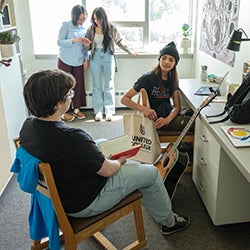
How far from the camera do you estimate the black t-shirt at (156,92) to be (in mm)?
2309

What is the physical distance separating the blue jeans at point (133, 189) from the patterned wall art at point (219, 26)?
1.57 metres

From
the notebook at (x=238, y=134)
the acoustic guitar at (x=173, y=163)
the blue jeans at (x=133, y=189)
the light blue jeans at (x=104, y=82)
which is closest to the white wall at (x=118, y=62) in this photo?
the light blue jeans at (x=104, y=82)

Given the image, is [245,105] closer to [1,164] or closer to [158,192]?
[158,192]

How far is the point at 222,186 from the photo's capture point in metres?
1.81

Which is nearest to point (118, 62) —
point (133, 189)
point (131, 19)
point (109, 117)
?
point (131, 19)

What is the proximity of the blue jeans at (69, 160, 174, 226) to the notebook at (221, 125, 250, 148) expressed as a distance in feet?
1.40

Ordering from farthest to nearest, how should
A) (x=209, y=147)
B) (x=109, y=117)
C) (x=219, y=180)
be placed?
(x=109, y=117)
(x=209, y=147)
(x=219, y=180)

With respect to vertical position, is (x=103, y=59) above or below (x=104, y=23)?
below

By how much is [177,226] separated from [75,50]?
99.2 inches

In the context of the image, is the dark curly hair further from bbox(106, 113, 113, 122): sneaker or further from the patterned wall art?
bbox(106, 113, 113, 122): sneaker

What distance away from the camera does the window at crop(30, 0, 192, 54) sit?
3.95 meters

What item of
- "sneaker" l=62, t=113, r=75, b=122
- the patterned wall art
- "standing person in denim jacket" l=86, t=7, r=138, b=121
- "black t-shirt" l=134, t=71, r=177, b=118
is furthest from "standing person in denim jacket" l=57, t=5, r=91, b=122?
"black t-shirt" l=134, t=71, r=177, b=118

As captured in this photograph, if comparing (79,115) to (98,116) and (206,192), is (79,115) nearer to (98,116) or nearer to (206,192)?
(98,116)

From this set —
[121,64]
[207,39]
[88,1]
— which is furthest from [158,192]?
[88,1]
